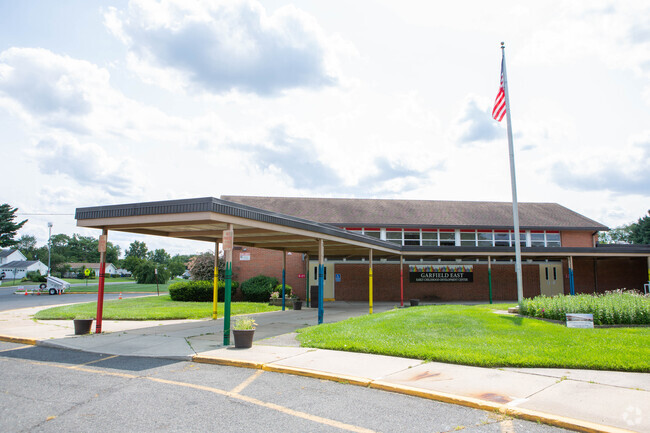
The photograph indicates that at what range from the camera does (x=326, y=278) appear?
3056cm

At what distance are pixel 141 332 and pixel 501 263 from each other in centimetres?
2582

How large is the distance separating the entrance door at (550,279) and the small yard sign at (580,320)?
22.1 metres

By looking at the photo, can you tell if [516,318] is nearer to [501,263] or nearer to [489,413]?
[489,413]

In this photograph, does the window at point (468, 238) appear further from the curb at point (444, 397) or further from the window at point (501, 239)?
the curb at point (444, 397)

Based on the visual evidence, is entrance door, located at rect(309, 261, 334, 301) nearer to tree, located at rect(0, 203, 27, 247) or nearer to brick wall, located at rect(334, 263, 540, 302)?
brick wall, located at rect(334, 263, 540, 302)

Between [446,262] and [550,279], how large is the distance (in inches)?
309

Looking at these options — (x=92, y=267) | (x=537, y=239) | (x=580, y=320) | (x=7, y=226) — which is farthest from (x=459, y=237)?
(x=92, y=267)

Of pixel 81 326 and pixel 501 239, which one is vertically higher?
pixel 501 239

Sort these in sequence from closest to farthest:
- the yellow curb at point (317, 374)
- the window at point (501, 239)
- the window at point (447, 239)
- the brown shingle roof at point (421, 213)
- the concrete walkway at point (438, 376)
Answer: the concrete walkway at point (438, 376) → the yellow curb at point (317, 374) → the brown shingle roof at point (421, 213) → the window at point (447, 239) → the window at point (501, 239)

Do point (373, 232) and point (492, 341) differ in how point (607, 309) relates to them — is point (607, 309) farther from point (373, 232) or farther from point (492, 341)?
point (373, 232)

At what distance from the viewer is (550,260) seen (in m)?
32.4

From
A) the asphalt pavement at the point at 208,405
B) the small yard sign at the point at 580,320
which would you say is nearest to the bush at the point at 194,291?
the asphalt pavement at the point at 208,405

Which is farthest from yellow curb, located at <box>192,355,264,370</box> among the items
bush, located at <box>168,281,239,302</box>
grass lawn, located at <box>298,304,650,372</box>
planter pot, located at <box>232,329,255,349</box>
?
bush, located at <box>168,281,239,302</box>

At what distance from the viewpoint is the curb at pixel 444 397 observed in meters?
5.11
